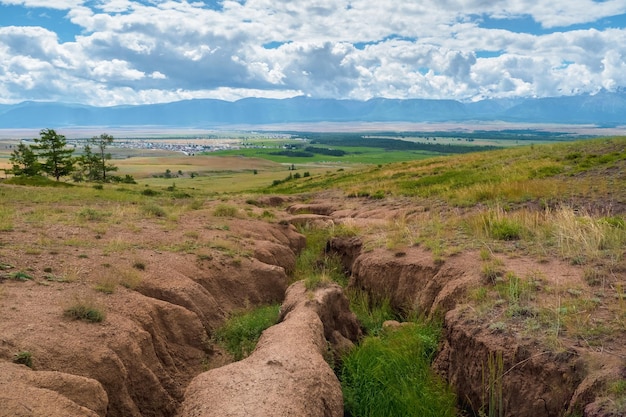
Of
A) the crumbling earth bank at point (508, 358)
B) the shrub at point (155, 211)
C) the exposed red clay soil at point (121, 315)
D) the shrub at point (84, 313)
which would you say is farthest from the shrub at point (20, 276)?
Answer: the shrub at point (155, 211)

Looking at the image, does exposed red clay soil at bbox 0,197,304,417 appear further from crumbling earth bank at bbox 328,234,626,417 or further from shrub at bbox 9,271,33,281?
crumbling earth bank at bbox 328,234,626,417

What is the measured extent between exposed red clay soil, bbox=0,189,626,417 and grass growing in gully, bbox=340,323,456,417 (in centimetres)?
39

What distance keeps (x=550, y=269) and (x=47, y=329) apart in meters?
9.87

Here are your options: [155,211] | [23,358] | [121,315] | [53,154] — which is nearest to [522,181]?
[155,211]

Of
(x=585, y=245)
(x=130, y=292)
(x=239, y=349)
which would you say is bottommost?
(x=239, y=349)

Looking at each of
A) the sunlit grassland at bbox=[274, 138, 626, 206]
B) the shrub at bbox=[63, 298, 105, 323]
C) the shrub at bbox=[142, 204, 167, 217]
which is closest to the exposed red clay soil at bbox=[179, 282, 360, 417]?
the shrub at bbox=[63, 298, 105, 323]

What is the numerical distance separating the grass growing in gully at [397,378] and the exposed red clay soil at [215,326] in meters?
0.39

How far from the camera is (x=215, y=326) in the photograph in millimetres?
11438

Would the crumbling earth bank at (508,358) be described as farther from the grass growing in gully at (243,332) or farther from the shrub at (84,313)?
the shrub at (84,313)

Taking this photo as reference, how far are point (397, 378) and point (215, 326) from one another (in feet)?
15.2

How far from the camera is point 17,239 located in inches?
533

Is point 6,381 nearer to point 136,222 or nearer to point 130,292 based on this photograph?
point 130,292

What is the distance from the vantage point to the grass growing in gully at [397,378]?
26.7ft

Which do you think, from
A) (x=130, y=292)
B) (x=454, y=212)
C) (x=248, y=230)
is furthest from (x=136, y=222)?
(x=454, y=212)
